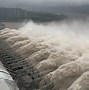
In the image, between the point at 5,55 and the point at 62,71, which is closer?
the point at 62,71

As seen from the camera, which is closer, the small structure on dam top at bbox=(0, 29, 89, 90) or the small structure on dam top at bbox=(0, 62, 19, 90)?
the small structure on dam top at bbox=(0, 62, 19, 90)

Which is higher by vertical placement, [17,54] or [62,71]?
[62,71]

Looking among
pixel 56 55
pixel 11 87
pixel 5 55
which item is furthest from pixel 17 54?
pixel 11 87

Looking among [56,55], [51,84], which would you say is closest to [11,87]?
[51,84]

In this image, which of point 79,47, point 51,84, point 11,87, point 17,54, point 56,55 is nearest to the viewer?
point 11,87

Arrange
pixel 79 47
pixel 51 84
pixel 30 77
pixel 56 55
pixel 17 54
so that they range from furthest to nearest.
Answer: pixel 79 47 < pixel 17 54 < pixel 56 55 < pixel 30 77 < pixel 51 84

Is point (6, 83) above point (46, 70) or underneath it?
above

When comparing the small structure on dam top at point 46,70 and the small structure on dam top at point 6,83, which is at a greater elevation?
the small structure on dam top at point 6,83

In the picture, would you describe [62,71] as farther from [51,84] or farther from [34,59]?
[34,59]

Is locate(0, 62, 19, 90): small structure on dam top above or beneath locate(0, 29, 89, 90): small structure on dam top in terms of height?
above

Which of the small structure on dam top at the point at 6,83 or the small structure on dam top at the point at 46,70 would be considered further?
the small structure on dam top at the point at 46,70

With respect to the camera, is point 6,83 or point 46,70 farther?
point 46,70
